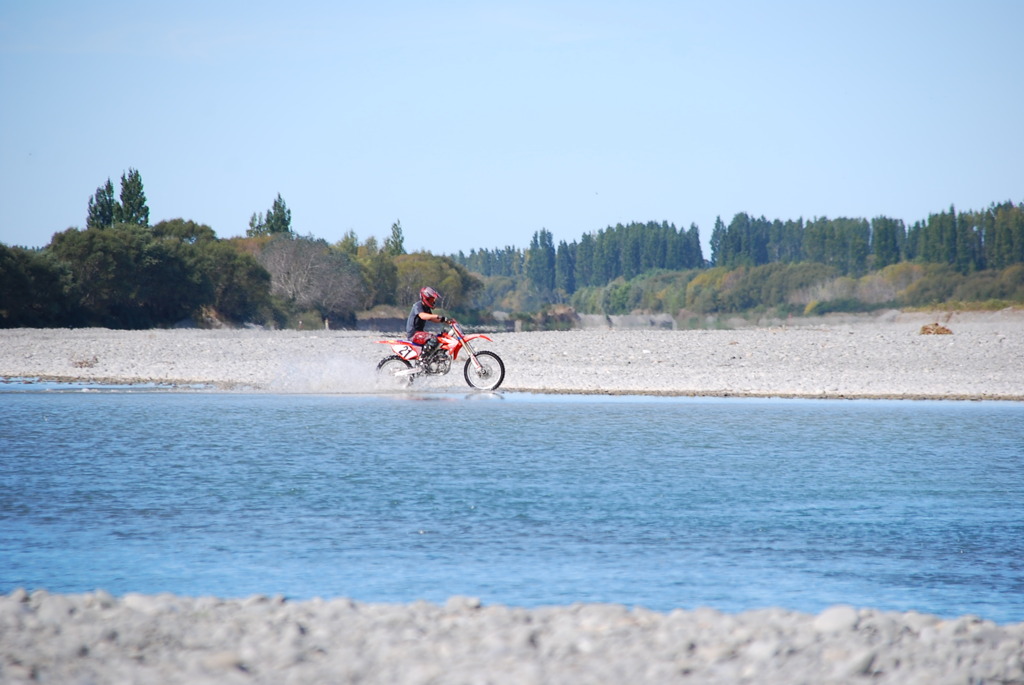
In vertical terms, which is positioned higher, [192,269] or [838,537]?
[192,269]

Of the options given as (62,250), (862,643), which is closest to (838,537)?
(862,643)

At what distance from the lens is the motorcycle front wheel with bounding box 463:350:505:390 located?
20641 millimetres

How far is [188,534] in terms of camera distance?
307 inches

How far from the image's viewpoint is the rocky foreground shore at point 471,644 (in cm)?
454

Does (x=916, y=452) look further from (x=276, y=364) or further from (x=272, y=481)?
(x=276, y=364)

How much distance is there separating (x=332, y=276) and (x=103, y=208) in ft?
71.1

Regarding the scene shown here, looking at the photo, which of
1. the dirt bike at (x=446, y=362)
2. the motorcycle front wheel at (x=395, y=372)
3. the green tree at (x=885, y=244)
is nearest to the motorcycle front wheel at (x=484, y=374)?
the dirt bike at (x=446, y=362)

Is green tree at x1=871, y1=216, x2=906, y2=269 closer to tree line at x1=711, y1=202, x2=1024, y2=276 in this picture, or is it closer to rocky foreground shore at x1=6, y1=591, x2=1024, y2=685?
tree line at x1=711, y1=202, x2=1024, y2=276

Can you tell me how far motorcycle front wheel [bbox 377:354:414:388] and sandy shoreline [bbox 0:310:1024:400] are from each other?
28cm

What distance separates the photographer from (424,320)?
20.0 metres

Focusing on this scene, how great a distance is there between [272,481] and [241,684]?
6019mm

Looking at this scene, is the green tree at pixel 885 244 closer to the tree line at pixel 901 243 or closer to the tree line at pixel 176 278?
the tree line at pixel 901 243

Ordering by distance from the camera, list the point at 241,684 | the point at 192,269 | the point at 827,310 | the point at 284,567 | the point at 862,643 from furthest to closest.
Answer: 1. the point at 827,310
2. the point at 192,269
3. the point at 284,567
4. the point at 862,643
5. the point at 241,684

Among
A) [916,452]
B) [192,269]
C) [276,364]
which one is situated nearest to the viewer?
[916,452]
